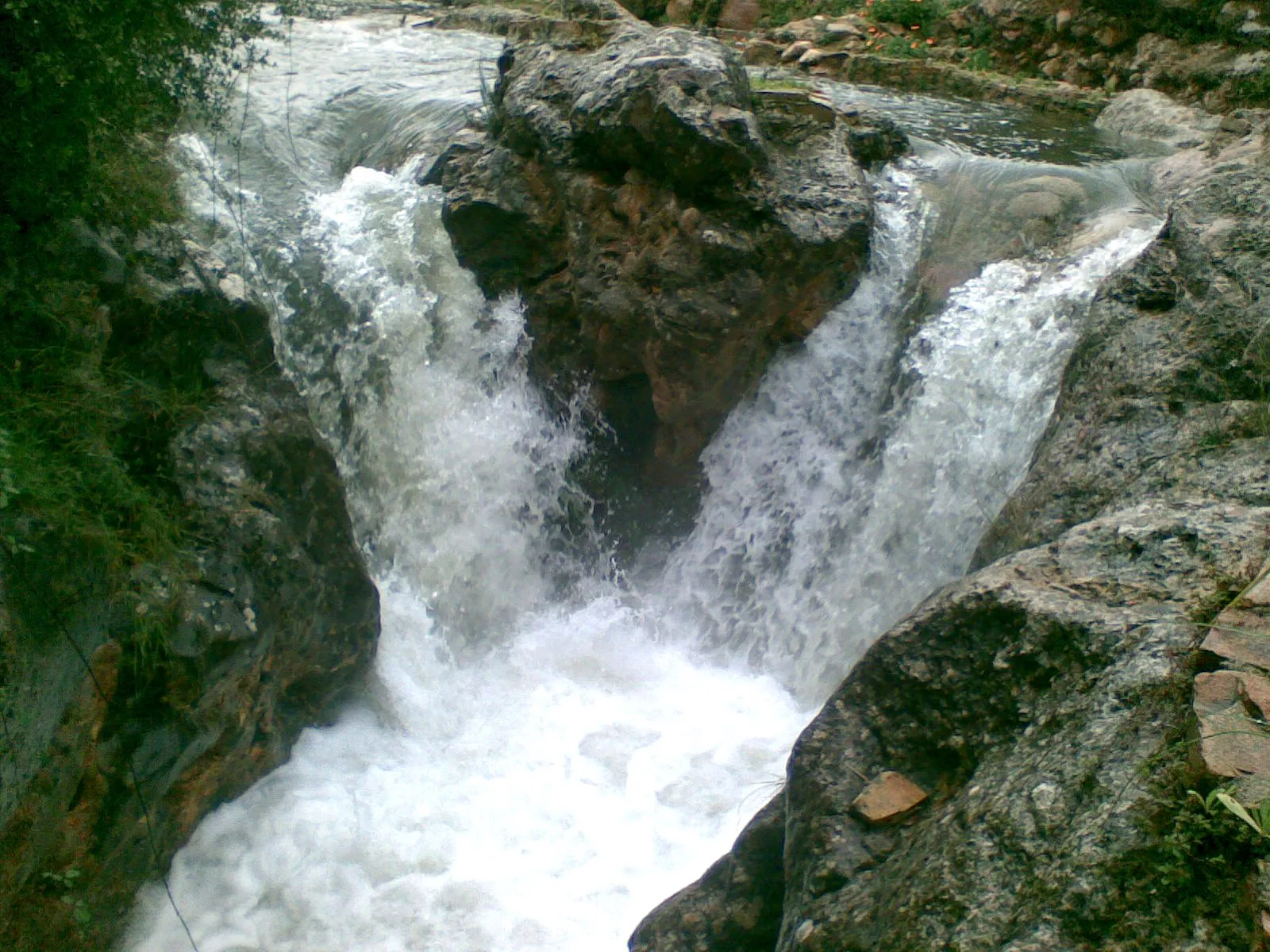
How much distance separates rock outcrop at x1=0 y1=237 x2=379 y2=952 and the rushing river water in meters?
0.33

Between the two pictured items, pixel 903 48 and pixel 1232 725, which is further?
pixel 903 48

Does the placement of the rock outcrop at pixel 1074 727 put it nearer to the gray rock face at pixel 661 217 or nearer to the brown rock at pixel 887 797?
the brown rock at pixel 887 797

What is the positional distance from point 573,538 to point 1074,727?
402 cm

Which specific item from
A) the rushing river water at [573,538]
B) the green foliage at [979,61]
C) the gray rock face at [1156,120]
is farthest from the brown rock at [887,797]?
the green foliage at [979,61]

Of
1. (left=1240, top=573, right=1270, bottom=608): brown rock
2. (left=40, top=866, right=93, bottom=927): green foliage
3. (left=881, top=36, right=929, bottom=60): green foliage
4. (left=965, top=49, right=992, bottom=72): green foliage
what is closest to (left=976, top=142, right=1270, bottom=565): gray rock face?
(left=1240, top=573, right=1270, bottom=608): brown rock

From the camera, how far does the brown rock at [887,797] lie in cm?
253

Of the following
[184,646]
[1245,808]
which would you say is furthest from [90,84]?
[1245,808]

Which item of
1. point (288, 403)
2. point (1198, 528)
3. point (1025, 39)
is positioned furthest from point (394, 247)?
point (1025, 39)

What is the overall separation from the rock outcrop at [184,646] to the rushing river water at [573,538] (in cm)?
33

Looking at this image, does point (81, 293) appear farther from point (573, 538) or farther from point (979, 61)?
point (979, 61)

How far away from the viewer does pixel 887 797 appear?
2564mm

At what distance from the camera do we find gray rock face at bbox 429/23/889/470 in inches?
208

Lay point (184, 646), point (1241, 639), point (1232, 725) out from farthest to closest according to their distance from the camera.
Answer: point (184, 646) < point (1241, 639) < point (1232, 725)

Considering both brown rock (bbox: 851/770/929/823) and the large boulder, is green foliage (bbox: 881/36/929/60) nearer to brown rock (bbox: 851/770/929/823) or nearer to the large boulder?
the large boulder
